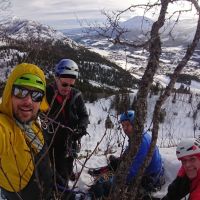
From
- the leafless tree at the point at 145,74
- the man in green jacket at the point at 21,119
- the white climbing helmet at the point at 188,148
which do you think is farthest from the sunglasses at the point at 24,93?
the white climbing helmet at the point at 188,148

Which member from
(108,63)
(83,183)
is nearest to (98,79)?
(108,63)

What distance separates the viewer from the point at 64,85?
4.50m

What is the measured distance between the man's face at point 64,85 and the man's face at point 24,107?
2047 mm

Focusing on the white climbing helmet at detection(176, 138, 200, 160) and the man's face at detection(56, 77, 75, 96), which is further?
the man's face at detection(56, 77, 75, 96)

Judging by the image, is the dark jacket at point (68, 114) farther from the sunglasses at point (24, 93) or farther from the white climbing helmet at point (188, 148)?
the sunglasses at point (24, 93)

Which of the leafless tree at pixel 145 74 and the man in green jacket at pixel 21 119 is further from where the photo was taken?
the leafless tree at pixel 145 74

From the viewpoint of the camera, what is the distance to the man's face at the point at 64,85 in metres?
4.48

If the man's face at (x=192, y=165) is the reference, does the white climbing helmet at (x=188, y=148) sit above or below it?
above

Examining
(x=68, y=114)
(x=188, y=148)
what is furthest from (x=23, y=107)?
(x=68, y=114)

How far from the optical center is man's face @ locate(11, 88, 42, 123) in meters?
2.38

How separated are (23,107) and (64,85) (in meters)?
2.13

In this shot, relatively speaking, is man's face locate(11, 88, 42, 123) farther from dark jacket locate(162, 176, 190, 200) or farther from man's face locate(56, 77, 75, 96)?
dark jacket locate(162, 176, 190, 200)

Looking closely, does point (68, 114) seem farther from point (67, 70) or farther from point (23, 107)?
point (23, 107)

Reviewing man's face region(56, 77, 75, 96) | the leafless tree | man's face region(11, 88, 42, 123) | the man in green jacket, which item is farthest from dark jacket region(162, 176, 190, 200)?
man's face region(11, 88, 42, 123)
